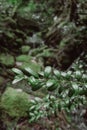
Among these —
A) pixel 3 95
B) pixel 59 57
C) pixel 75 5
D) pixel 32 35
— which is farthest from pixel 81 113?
pixel 32 35

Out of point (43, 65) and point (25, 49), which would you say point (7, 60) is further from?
point (25, 49)

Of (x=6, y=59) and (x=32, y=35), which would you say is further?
(x=32, y=35)

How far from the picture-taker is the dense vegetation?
1.95 m

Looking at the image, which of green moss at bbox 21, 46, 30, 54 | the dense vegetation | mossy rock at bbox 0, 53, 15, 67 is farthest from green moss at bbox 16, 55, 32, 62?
green moss at bbox 21, 46, 30, 54

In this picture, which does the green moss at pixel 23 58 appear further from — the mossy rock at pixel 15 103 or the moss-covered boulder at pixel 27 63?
the mossy rock at pixel 15 103

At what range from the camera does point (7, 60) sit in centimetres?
486

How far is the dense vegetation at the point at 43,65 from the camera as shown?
1.95 metres

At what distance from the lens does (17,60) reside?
5043mm

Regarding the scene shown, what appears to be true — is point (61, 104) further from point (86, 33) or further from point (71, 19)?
point (71, 19)

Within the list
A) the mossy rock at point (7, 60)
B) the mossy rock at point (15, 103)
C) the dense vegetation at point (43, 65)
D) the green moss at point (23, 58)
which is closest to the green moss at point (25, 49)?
the dense vegetation at point (43, 65)

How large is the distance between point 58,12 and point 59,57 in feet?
5.48

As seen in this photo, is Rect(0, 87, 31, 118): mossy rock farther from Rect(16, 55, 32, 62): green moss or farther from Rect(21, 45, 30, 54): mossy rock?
Rect(21, 45, 30, 54): mossy rock

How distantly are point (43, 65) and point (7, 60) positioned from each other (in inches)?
25.2

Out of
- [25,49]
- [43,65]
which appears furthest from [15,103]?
[25,49]
